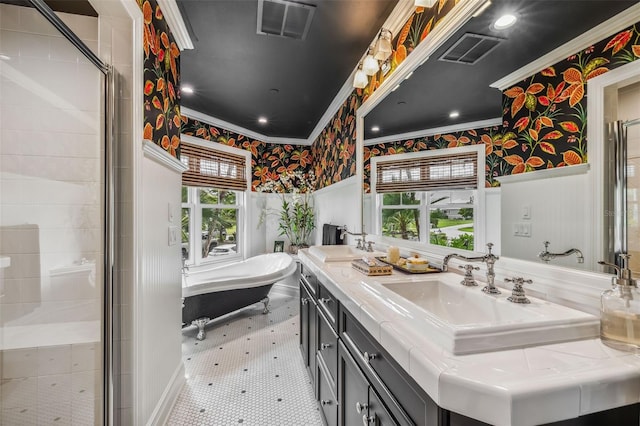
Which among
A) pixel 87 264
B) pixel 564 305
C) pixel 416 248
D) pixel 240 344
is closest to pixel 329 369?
pixel 416 248

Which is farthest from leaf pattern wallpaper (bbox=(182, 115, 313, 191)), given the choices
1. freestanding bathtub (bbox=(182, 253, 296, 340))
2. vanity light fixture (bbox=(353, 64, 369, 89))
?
vanity light fixture (bbox=(353, 64, 369, 89))

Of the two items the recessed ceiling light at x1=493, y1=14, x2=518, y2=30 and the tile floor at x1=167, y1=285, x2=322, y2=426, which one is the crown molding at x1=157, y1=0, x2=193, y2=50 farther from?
the tile floor at x1=167, y1=285, x2=322, y2=426

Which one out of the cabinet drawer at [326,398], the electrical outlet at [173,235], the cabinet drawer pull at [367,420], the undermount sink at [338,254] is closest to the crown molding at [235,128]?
the electrical outlet at [173,235]

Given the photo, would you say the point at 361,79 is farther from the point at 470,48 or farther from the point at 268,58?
the point at 470,48

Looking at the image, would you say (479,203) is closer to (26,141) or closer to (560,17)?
(560,17)

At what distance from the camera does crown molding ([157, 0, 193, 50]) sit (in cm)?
176

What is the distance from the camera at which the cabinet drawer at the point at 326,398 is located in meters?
1.43

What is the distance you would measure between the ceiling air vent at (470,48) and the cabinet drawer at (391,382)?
1262mm

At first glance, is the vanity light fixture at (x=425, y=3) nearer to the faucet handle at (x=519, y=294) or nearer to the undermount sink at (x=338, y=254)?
the faucet handle at (x=519, y=294)

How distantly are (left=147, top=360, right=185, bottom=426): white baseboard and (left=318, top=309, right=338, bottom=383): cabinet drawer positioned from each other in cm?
96

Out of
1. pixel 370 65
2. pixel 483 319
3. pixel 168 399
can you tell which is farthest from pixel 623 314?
pixel 168 399

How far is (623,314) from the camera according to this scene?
68 centimetres

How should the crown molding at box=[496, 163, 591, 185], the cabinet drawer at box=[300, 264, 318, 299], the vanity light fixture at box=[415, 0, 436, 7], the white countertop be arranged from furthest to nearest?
the cabinet drawer at box=[300, 264, 318, 299], the vanity light fixture at box=[415, 0, 436, 7], the crown molding at box=[496, 163, 591, 185], the white countertop

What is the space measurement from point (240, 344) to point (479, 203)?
243cm
